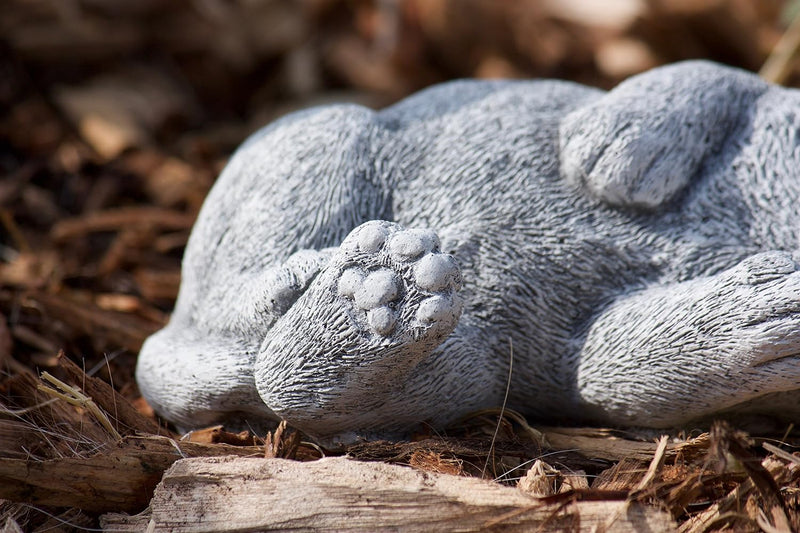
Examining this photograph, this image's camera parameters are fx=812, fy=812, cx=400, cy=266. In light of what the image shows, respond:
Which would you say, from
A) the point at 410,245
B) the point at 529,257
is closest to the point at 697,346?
the point at 529,257

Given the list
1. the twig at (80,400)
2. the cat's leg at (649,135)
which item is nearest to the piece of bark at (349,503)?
the twig at (80,400)

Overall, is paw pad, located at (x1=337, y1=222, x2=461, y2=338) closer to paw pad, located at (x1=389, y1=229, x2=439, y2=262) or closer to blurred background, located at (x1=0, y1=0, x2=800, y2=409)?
paw pad, located at (x1=389, y1=229, x2=439, y2=262)

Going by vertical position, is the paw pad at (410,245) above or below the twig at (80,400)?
above

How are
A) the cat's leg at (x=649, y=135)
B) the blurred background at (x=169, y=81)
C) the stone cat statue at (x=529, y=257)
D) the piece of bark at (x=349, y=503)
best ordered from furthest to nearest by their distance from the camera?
the blurred background at (x=169, y=81), the cat's leg at (x=649, y=135), the stone cat statue at (x=529, y=257), the piece of bark at (x=349, y=503)

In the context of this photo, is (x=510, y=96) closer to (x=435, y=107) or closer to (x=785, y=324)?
(x=435, y=107)

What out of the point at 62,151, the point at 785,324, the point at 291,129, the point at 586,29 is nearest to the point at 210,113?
the point at 62,151

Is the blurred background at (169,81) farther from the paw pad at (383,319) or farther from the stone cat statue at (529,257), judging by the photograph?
the paw pad at (383,319)
